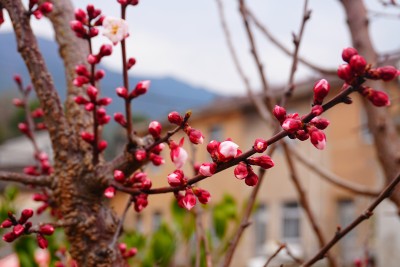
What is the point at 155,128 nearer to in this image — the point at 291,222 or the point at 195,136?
the point at 195,136

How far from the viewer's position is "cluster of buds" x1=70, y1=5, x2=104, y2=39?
40.7 inches

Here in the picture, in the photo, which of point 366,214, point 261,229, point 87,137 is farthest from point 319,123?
point 261,229

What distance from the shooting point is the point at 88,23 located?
1.05 metres

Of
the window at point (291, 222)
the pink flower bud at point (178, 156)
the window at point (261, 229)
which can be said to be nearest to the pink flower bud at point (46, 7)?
the pink flower bud at point (178, 156)

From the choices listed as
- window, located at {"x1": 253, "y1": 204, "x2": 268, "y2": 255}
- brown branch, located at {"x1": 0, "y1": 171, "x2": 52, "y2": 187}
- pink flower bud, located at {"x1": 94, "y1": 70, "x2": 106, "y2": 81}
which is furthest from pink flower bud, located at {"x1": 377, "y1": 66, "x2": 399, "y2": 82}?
window, located at {"x1": 253, "y1": 204, "x2": 268, "y2": 255}

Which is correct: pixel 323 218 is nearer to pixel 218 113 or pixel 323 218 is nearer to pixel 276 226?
pixel 276 226

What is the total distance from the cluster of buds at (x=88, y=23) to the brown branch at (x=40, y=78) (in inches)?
5.2

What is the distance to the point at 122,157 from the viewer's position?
43.8 inches

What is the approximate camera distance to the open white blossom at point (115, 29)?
0.96 m

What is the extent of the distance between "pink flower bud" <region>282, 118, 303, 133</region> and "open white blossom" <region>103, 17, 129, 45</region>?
378 millimetres

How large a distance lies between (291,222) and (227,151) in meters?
15.6

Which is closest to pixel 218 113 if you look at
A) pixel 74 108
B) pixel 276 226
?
pixel 276 226

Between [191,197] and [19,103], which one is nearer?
[191,197]

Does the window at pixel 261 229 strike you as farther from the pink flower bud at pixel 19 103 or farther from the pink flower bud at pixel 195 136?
the pink flower bud at pixel 195 136
